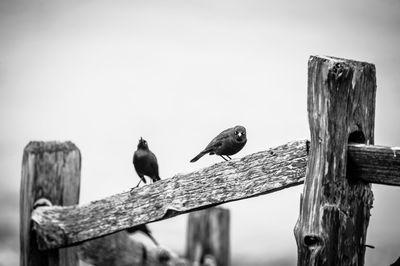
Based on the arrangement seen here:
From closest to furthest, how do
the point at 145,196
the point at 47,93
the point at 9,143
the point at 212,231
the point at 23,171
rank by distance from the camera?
the point at 145,196, the point at 23,171, the point at 212,231, the point at 9,143, the point at 47,93

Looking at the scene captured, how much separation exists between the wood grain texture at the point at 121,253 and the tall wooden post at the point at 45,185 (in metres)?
0.19

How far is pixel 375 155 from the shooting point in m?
2.90

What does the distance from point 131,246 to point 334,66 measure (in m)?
2.39

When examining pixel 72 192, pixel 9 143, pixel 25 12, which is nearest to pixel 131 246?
pixel 72 192

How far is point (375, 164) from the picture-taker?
9.53 feet

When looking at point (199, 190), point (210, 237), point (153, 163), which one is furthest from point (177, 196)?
point (153, 163)

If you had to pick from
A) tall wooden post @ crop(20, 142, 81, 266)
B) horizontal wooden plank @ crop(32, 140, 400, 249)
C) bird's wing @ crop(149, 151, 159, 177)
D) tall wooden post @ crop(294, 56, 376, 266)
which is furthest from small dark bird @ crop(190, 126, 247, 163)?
tall wooden post @ crop(294, 56, 376, 266)

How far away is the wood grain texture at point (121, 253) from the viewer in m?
4.61

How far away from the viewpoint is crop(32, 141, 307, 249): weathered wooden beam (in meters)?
3.40

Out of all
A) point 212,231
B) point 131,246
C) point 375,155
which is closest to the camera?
point 375,155

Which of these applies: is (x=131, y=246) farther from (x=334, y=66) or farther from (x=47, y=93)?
(x=47, y=93)

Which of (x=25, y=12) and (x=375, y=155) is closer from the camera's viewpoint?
(x=375, y=155)

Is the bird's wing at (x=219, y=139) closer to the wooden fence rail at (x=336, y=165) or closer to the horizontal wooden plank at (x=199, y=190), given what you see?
the horizontal wooden plank at (x=199, y=190)

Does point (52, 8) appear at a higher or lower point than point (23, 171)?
higher
